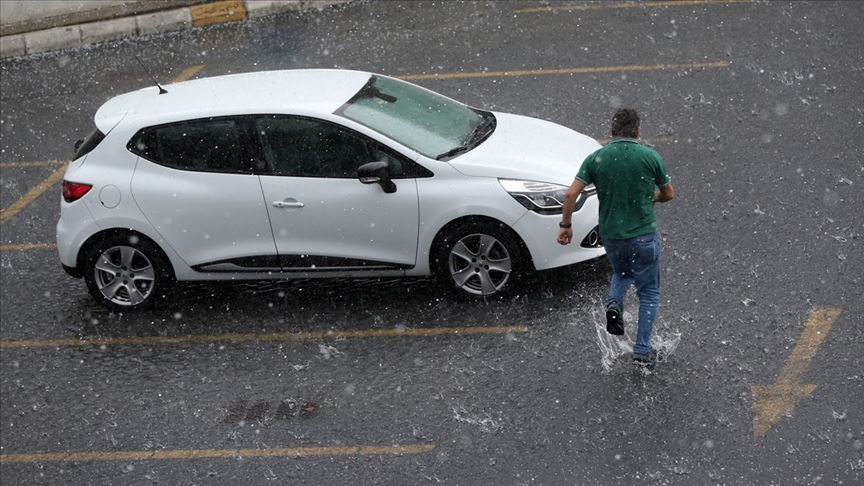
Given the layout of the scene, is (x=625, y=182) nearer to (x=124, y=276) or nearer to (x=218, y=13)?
(x=124, y=276)

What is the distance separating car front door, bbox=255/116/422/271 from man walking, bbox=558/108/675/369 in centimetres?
149

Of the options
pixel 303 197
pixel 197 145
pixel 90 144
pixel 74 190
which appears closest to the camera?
pixel 303 197

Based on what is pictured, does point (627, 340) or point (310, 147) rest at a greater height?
point (310, 147)

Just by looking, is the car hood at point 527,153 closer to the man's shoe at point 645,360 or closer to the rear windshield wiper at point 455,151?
the rear windshield wiper at point 455,151

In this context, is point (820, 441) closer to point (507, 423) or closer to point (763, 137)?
point (507, 423)

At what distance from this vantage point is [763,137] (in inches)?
417

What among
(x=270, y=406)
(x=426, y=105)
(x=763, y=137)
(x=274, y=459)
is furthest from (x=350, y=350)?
(x=763, y=137)

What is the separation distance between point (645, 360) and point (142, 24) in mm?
10407

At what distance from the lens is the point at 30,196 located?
11.0 metres

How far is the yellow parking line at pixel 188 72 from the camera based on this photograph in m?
13.7

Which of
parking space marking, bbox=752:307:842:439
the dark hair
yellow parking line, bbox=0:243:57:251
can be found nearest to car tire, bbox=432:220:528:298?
the dark hair

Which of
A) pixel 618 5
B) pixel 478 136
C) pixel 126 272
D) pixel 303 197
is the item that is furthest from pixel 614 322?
pixel 618 5

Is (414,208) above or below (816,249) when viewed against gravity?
above

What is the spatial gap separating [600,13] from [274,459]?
9005mm
